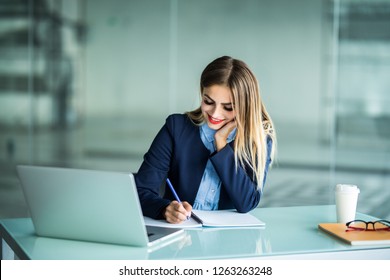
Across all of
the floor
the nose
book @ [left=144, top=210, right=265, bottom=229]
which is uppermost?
the nose

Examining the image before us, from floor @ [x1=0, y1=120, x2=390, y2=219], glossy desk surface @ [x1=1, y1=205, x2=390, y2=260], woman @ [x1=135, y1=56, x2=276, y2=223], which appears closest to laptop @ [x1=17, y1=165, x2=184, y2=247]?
glossy desk surface @ [x1=1, y1=205, x2=390, y2=260]

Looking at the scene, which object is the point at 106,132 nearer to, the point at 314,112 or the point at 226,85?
the point at 314,112

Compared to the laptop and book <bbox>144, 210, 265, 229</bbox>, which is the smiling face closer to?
book <bbox>144, 210, 265, 229</bbox>

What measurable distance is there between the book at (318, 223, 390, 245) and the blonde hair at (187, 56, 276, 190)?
1.16ft

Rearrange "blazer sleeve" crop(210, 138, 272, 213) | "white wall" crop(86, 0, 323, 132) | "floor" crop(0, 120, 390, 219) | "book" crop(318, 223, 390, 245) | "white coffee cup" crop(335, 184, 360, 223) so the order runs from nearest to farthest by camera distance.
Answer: "book" crop(318, 223, 390, 245)
"white coffee cup" crop(335, 184, 360, 223)
"blazer sleeve" crop(210, 138, 272, 213)
"white wall" crop(86, 0, 323, 132)
"floor" crop(0, 120, 390, 219)

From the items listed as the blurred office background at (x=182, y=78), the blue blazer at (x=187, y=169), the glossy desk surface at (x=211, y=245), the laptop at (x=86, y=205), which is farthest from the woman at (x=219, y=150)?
the blurred office background at (x=182, y=78)

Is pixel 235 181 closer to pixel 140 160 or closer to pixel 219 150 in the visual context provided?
pixel 219 150

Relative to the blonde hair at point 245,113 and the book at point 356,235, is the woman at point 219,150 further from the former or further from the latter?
the book at point 356,235

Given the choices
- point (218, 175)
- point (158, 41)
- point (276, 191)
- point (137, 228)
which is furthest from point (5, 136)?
point (137, 228)

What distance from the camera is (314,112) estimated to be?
228 inches

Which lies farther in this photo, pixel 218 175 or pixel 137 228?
pixel 218 175

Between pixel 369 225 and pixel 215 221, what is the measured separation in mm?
469

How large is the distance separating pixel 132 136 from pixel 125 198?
13.3ft

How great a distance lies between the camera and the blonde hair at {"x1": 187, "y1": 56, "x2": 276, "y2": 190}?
2.16m
